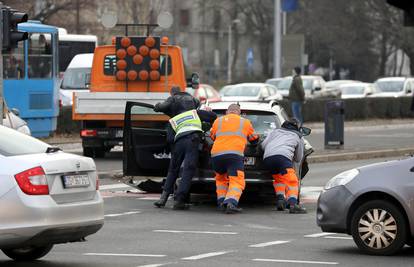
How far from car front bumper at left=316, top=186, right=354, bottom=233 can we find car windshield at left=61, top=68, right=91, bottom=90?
24.1 meters

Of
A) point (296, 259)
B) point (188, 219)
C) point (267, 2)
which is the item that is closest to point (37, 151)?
point (296, 259)

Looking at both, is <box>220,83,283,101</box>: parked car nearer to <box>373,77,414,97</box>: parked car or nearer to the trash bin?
<box>373,77,414,97</box>: parked car

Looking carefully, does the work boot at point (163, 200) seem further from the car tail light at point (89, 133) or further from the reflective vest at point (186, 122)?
the car tail light at point (89, 133)

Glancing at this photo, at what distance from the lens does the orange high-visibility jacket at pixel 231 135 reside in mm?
15773

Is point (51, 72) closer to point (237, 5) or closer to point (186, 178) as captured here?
point (186, 178)

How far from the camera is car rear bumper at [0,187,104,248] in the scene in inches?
401

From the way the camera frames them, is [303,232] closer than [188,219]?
Yes

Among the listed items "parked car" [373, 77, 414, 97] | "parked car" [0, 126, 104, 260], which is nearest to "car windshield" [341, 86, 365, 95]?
"parked car" [373, 77, 414, 97]

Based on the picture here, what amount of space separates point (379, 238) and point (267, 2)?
7246 centimetres

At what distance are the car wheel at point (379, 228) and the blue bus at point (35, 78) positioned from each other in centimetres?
1731

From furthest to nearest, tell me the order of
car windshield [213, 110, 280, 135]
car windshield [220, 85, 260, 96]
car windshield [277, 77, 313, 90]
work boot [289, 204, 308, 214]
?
car windshield [277, 77, 313, 90], car windshield [220, 85, 260, 96], car windshield [213, 110, 280, 135], work boot [289, 204, 308, 214]

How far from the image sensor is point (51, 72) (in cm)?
2936

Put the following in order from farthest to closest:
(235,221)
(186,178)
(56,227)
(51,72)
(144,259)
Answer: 1. (51,72)
2. (186,178)
3. (235,221)
4. (144,259)
5. (56,227)

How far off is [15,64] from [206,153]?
501 inches
